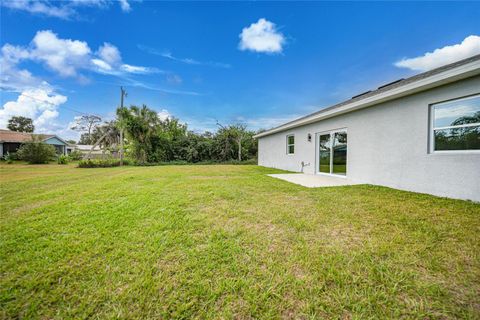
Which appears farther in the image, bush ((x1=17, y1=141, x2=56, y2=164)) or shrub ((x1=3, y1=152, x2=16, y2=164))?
shrub ((x1=3, y1=152, x2=16, y2=164))

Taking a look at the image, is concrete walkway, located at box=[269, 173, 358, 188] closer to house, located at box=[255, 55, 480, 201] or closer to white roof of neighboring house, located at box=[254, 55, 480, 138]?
house, located at box=[255, 55, 480, 201]

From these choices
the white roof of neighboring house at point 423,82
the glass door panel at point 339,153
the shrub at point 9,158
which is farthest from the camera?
the shrub at point 9,158

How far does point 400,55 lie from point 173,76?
14299mm

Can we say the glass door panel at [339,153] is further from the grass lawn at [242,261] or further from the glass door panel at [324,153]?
the grass lawn at [242,261]

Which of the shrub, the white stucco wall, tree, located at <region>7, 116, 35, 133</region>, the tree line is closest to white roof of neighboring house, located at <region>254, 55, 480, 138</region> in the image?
the white stucco wall

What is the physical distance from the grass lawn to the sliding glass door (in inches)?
140

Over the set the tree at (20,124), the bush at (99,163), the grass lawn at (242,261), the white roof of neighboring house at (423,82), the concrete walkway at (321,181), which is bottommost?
the grass lawn at (242,261)

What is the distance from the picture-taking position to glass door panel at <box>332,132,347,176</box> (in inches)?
274

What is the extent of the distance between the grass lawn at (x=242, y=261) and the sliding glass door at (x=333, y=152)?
356 centimetres

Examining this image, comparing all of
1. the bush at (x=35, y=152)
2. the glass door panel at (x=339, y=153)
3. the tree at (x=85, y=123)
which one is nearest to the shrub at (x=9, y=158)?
the bush at (x=35, y=152)

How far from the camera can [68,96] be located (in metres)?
18.6

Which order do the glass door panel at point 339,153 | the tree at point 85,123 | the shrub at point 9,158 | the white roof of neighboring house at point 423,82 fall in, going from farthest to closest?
1. the tree at point 85,123
2. the shrub at point 9,158
3. the glass door panel at point 339,153
4. the white roof of neighboring house at point 423,82

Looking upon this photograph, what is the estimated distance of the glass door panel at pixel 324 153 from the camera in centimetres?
783

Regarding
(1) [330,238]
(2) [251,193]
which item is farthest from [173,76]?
(1) [330,238]
